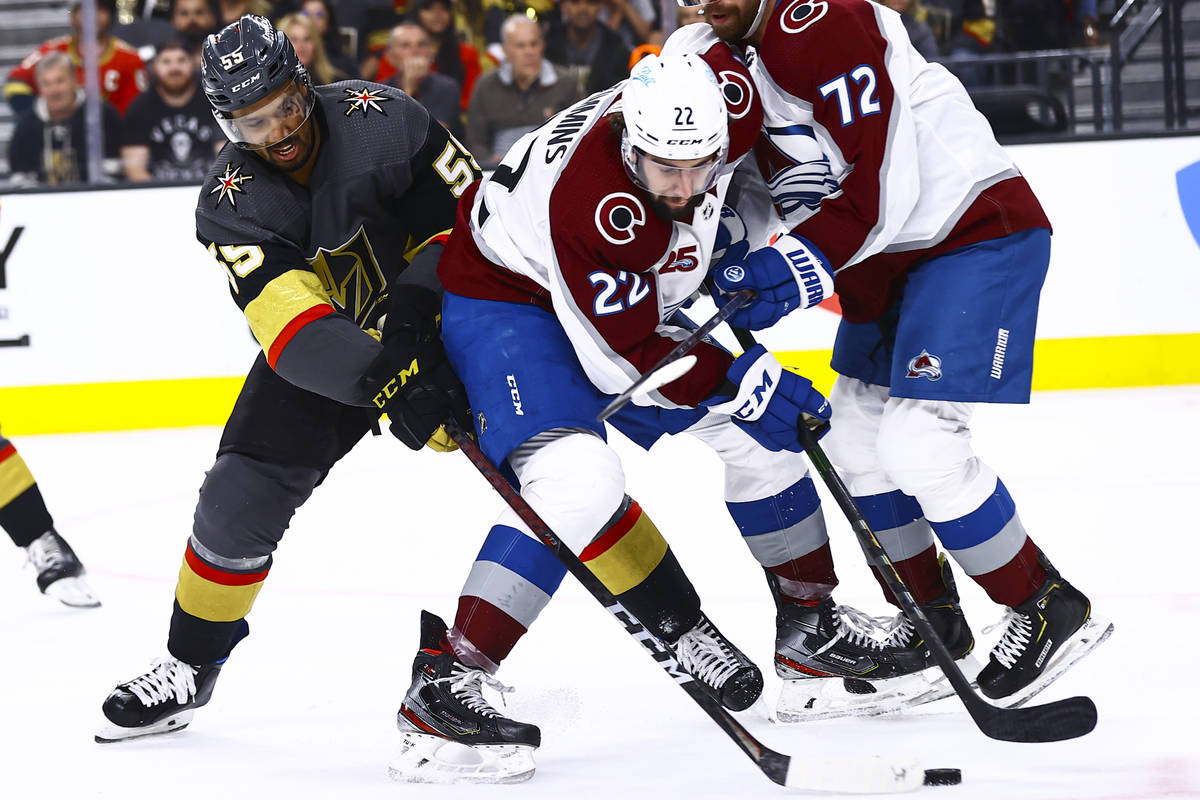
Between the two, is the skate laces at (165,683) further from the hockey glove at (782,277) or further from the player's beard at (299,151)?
the hockey glove at (782,277)

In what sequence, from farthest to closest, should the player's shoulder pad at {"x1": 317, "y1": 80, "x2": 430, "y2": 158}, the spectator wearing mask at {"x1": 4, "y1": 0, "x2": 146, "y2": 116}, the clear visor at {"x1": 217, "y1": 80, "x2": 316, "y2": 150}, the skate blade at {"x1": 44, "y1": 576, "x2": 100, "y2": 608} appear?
the spectator wearing mask at {"x1": 4, "y1": 0, "x2": 146, "y2": 116}
the skate blade at {"x1": 44, "y1": 576, "x2": 100, "y2": 608}
the player's shoulder pad at {"x1": 317, "y1": 80, "x2": 430, "y2": 158}
the clear visor at {"x1": 217, "y1": 80, "x2": 316, "y2": 150}

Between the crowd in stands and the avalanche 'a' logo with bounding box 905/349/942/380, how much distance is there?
3286 millimetres

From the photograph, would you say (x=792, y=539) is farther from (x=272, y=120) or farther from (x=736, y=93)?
(x=272, y=120)

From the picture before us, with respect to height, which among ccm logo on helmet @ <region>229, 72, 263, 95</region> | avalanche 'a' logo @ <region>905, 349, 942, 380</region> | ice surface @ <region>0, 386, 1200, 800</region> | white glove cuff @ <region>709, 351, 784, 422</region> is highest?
ccm logo on helmet @ <region>229, 72, 263, 95</region>

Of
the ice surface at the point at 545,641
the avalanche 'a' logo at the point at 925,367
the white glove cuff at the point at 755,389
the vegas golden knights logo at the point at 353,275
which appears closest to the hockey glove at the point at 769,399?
the white glove cuff at the point at 755,389

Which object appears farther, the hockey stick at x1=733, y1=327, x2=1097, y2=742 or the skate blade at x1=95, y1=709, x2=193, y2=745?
the skate blade at x1=95, y1=709, x2=193, y2=745

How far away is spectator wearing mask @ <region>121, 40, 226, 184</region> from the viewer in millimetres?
5336

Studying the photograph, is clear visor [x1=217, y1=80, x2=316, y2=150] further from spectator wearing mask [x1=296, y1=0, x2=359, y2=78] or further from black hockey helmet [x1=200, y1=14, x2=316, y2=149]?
spectator wearing mask [x1=296, y1=0, x2=359, y2=78]

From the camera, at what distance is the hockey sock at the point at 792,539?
92.6 inches

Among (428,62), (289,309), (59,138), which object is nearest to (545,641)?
(289,309)

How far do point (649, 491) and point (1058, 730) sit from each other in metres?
2.13

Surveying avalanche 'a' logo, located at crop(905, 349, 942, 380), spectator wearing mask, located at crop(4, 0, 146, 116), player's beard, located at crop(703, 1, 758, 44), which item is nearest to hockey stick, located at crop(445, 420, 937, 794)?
avalanche 'a' logo, located at crop(905, 349, 942, 380)

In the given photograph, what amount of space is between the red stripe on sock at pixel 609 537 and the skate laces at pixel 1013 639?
60 centimetres

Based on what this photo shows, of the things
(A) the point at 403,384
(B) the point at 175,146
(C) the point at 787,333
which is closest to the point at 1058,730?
(A) the point at 403,384
